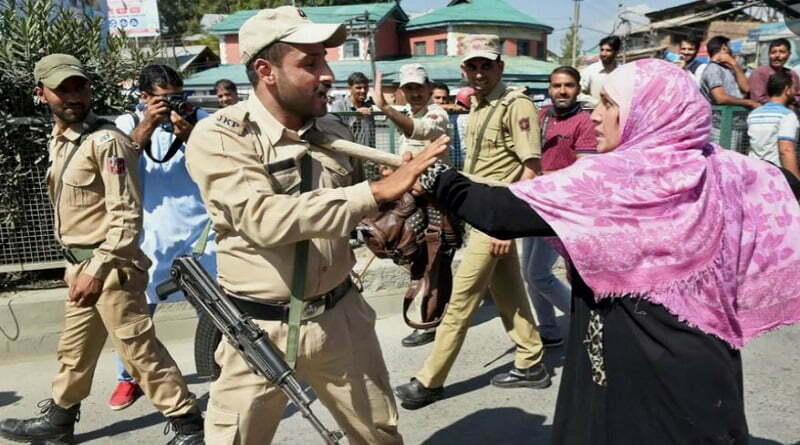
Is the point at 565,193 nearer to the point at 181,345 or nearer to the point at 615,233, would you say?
the point at 615,233

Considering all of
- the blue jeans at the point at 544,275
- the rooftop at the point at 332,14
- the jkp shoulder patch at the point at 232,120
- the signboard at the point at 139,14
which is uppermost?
the rooftop at the point at 332,14

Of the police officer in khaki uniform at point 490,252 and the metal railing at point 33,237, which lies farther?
the metal railing at point 33,237

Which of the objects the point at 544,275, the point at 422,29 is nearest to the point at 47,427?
the point at 544,275

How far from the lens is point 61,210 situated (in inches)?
124

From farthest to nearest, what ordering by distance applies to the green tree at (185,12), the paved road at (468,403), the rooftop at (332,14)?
the green tree at (185,12)
the rooftop at (332,14)
the paved road at (468,403)

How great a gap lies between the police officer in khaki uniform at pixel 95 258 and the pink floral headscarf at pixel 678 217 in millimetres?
2124

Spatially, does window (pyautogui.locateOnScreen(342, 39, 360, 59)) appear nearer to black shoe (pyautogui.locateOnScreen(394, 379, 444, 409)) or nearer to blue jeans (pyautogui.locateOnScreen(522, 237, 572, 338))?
blue jeans (pyautogui.locateOnScreen(522, 237, 572, 338))

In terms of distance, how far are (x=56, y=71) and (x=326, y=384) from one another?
83.5 inches

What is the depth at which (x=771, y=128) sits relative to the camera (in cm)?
523

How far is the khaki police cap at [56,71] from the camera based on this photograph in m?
3.02

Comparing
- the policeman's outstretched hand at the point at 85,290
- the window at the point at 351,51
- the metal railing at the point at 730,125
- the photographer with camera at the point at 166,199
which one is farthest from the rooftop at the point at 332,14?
the policeman's outstretched hand at the point at 85,290

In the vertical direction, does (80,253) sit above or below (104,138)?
below

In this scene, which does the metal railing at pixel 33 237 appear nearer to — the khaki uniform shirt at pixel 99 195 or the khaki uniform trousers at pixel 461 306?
the khaki uniform trousers at pixel 461 306

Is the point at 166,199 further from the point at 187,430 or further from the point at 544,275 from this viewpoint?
the point at 544,275
